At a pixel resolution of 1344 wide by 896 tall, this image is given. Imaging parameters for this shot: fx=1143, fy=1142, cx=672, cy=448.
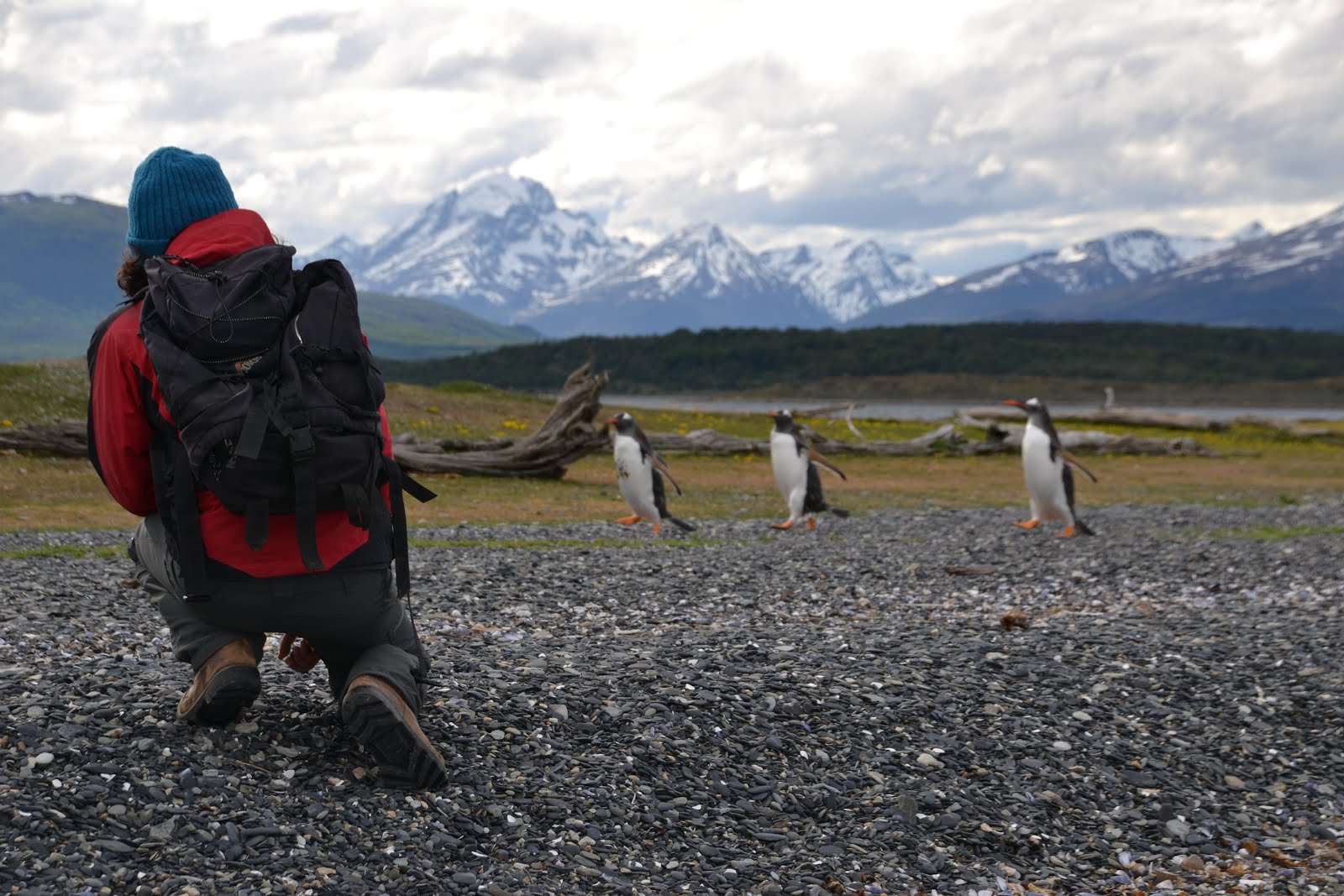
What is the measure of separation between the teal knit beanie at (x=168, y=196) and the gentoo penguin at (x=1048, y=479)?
45.8 ft

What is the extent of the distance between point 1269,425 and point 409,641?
48758 mm

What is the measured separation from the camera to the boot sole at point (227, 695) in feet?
15.6

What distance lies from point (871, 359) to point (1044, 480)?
12116 cm

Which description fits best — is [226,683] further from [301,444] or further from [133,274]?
[133,274]

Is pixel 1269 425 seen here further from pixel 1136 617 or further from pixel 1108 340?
pixel 1108 340

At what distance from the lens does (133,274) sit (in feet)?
15.6

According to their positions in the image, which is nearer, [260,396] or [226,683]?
[260,396]

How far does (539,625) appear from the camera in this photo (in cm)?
893

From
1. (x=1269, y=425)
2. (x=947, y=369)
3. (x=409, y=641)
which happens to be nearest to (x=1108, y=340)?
(x=947, y=369)

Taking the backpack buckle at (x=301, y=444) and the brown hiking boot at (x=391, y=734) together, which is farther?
the brown hiking boot at (x=391, y=734)

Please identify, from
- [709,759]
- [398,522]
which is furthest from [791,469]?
[398,522]

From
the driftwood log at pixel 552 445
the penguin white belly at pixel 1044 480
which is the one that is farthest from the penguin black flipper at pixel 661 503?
the driftwood log at pixel 552 445

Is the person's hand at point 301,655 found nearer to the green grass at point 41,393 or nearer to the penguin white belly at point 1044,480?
the penguin white belly at point 1044,480

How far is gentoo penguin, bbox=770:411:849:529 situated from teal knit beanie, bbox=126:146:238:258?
516 inches
